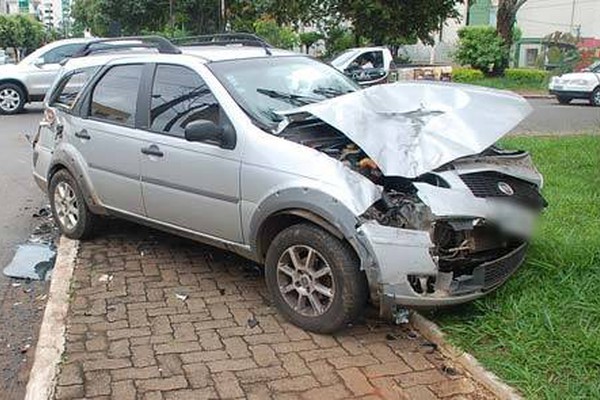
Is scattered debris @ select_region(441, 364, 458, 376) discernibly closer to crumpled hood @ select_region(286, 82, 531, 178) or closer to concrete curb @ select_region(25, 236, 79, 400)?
crumpled hood @ select_region(286, 82, 531, 178)

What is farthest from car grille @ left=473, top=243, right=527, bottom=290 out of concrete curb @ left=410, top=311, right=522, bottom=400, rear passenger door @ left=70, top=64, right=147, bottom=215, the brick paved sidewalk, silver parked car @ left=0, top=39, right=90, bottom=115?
silver parked car @ left=0, top=39, right=90, bottom=115

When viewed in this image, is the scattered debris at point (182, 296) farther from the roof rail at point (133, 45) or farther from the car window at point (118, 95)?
the roof rail at point (133, 45)

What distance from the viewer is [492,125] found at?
4570mm

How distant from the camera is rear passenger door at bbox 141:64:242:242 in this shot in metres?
4.75

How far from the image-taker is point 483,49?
91.7 ft

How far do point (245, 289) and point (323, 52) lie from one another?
2999 cm

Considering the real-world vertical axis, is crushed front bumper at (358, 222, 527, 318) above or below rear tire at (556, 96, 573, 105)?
above

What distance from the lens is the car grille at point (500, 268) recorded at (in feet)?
14.0

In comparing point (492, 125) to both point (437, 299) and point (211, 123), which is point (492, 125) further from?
point (211, 123)

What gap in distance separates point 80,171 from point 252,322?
2.30m

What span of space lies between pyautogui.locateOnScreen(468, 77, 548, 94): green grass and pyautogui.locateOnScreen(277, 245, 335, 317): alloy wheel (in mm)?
23225

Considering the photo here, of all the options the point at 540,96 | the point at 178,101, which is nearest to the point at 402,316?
the point at 178,101

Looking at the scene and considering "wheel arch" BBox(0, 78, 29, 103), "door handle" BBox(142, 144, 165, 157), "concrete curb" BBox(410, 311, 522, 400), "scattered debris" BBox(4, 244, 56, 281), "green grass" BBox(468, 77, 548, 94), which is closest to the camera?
"concrete curb" BBox(410, 311, 522, 400)

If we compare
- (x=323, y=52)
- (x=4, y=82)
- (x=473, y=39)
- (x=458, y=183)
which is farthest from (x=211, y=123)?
(x=323, y=52)
